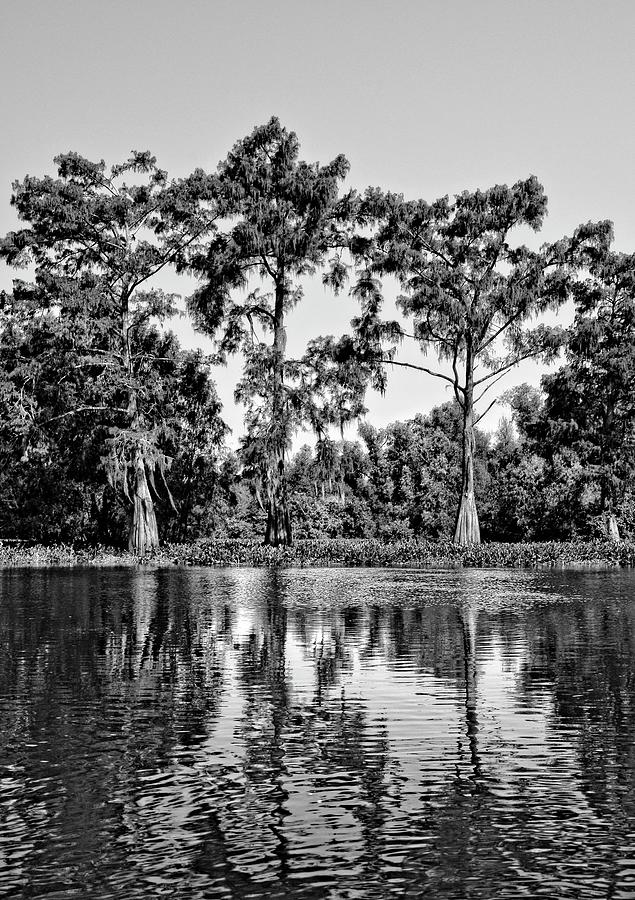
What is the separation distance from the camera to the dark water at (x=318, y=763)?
461cm

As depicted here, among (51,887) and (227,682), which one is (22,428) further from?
(51,887)

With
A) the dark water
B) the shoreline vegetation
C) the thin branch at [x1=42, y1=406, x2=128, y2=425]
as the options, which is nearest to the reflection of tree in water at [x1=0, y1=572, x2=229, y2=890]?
the dark water

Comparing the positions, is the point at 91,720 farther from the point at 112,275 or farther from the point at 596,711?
the point at 112,275

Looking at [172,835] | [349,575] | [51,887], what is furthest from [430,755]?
[349,575]

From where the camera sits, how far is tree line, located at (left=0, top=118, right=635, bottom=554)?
41969 millimetres

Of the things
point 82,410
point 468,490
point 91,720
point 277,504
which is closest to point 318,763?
point 91,720

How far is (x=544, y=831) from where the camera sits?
Result: 5113 mm

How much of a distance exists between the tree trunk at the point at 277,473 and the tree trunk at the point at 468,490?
693 centimetres

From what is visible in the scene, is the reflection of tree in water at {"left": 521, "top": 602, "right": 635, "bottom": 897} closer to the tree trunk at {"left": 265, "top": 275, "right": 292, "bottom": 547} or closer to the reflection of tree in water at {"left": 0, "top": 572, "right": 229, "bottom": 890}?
the reflection of tree in water at {"left": 0, "top": 572, "right": 229, "bottom": 890}

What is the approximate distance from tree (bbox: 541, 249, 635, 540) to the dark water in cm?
3299

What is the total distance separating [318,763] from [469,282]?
37310 mm

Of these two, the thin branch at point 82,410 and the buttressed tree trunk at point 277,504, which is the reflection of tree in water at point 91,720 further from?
the thin branch at point 82,410

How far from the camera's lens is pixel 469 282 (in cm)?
4228

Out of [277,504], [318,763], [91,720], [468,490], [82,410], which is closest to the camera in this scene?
[318,763]
